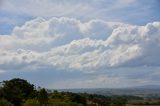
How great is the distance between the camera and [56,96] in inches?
5517

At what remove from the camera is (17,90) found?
12900cm

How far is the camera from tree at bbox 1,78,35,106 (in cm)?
12425

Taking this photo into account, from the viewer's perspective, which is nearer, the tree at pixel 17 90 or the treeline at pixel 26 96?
the treeline at pixel 26 96

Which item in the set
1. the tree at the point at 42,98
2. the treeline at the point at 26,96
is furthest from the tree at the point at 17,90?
the tree at the point at 42,98

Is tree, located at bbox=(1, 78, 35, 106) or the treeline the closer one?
the treeline

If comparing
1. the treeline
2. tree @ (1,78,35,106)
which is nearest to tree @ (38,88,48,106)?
the treeline

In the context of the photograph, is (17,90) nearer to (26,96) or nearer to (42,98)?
(26,96)

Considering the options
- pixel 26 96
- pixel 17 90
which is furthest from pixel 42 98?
pixel 26 96

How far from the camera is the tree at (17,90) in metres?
124

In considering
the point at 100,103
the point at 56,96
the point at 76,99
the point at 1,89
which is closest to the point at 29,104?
the point at 1,89

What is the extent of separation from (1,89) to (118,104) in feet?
262

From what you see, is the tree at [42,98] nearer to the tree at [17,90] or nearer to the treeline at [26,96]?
the treeline at [26,96]

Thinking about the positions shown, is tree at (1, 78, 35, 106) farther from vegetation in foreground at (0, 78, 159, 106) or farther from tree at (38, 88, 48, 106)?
tree at (38, 88, 48, 106)

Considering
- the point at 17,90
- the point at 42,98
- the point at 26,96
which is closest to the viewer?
the point at 42,98
